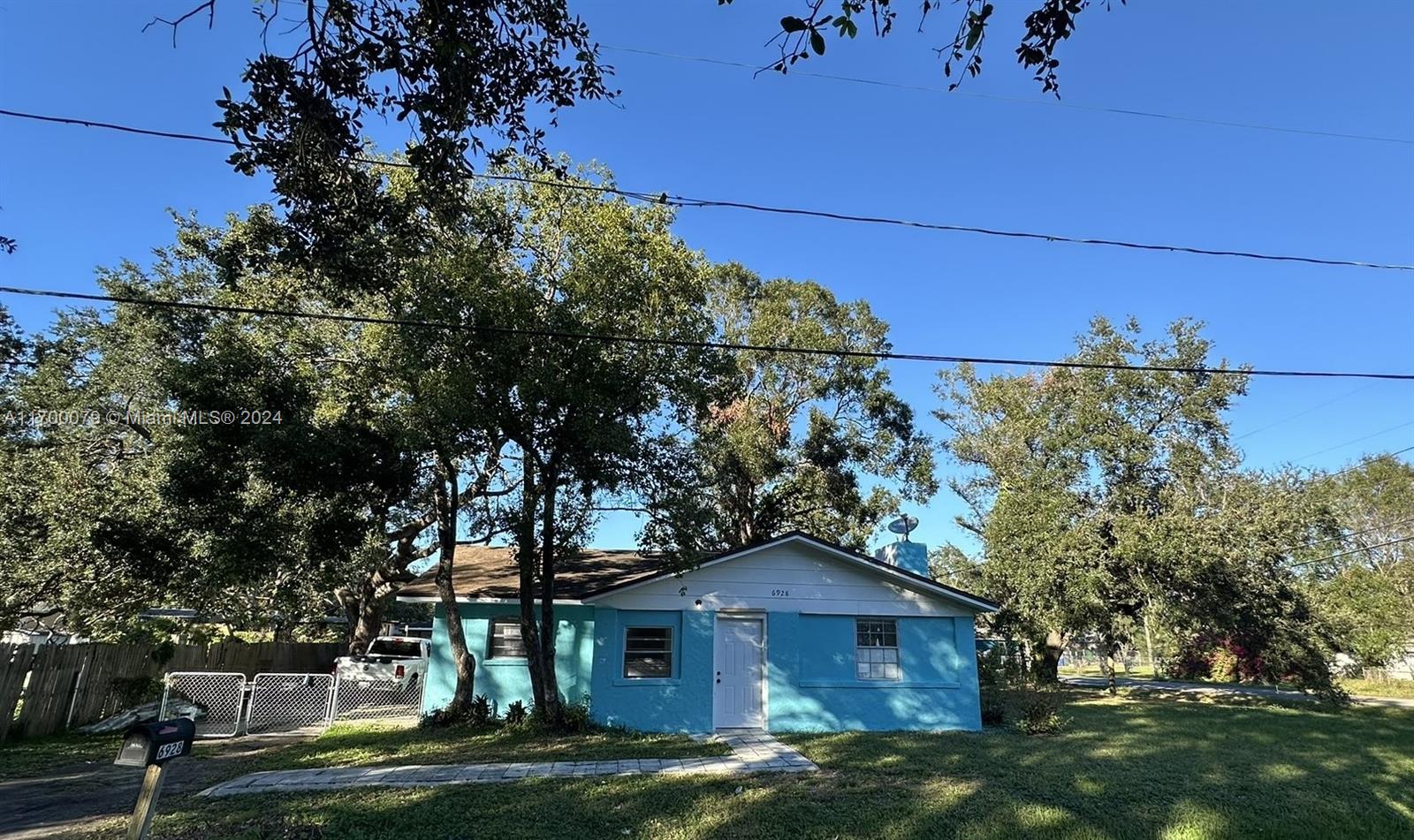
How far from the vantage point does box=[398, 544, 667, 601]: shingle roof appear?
13992 mm

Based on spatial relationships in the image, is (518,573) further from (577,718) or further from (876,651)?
(876,651)

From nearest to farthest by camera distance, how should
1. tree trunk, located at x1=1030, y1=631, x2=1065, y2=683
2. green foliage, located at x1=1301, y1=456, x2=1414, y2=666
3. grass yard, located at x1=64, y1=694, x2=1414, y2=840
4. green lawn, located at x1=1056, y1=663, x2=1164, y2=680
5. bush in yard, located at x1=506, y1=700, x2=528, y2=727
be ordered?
1. grass yard, located at x1=64, y1=694, x2=1414, y2=840
2. bush in yard, located at x1=506, y1=700, x2=528, y2=727
3. green foliage, located at x1=1301, y1=456, x2=1414, y2=666
4. tree trunk, located at x1=1030, y1=631, x2=1065, y2=683
5. green lawn, located at x1=1056, y1=663, x2=1164, y2=680

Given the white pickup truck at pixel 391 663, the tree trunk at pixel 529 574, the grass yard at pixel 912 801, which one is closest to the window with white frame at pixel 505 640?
the tree trunk at pixel 529 574

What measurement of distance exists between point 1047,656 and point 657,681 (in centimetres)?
1808

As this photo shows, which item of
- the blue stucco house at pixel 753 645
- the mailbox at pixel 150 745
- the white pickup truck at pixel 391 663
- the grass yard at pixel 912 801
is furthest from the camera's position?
the white pickup truck at pixel 391 663

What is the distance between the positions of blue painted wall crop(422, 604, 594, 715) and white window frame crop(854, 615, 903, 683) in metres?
5.40

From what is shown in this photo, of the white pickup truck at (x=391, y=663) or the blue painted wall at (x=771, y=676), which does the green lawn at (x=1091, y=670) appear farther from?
the white pickup truck at (x=391, y=663)

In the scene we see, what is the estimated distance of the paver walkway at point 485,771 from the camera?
318 inches

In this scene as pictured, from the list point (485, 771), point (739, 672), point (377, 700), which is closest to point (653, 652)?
point (739, 672)

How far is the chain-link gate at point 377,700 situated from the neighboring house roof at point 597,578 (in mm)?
2064

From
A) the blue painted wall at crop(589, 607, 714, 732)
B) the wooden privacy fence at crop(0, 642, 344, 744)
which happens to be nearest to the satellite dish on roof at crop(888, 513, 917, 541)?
the blue painted wall at crop(589, 607, 714, 732)

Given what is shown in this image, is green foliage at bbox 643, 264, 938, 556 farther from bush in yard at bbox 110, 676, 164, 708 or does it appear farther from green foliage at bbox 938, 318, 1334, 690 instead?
bush in yard at bbox 110, 676, 164, 708

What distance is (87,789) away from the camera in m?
8.17

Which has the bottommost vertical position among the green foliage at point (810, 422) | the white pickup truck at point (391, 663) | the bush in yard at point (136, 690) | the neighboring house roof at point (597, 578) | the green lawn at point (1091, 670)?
the green lawn at point (1091, 670)
